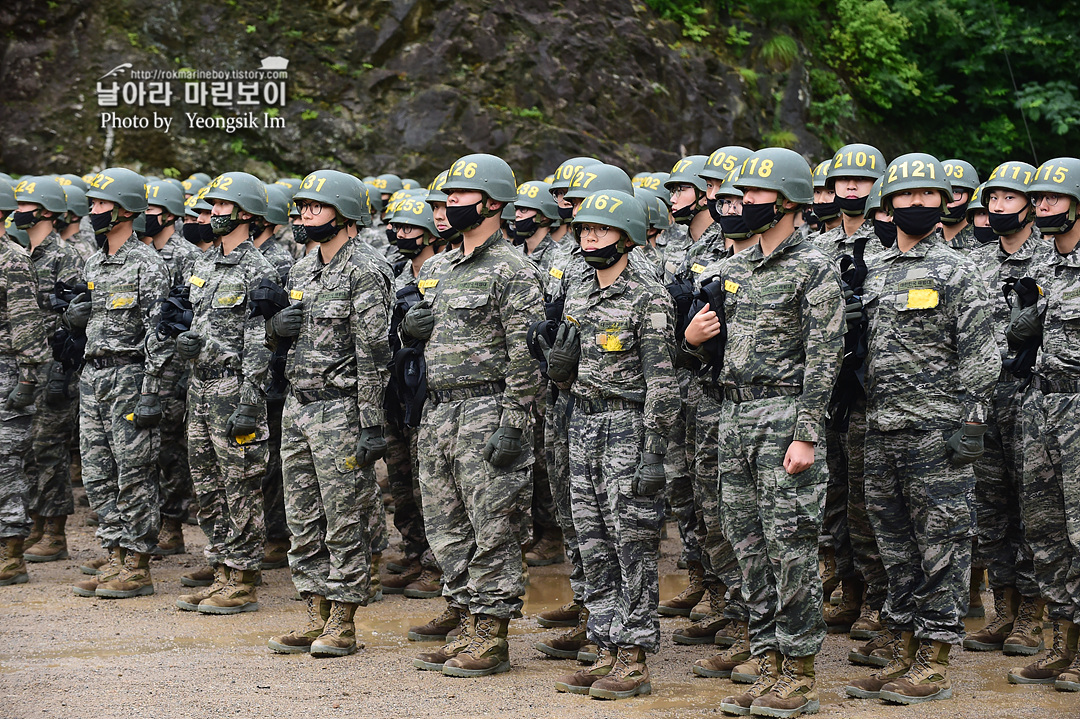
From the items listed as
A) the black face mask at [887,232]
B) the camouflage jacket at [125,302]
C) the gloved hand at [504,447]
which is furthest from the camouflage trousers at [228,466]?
the black face mask at [887,232]

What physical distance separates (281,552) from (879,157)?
5.89m

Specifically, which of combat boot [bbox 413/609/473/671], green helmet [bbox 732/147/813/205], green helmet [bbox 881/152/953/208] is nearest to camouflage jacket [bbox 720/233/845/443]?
green helmet [bbox 732/147/813/205]

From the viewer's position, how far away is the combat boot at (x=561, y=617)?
307 inches

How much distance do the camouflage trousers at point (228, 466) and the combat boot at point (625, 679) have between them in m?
3.31

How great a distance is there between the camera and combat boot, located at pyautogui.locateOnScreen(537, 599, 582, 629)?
25.6 feet

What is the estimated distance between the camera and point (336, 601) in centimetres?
714

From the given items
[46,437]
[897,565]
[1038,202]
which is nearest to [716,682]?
[897,565]

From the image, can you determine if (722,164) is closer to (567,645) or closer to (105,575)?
(567,645)

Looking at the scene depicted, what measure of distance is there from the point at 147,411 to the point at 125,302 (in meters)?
0.93

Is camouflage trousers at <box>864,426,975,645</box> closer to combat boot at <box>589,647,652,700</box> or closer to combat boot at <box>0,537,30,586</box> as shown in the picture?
combat boot at <box>589,647,652,700</box>

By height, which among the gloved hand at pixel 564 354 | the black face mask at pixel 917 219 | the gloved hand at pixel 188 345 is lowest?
the gloved hand at pixel 564 354

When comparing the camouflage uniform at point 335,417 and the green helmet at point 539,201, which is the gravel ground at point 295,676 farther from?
the green helmet at point 539,201

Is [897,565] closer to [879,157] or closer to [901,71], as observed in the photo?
[879,157]

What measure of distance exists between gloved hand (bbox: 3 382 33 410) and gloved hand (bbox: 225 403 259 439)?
2365 mm
